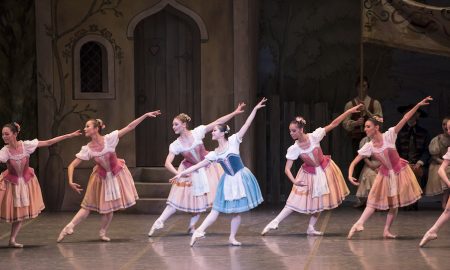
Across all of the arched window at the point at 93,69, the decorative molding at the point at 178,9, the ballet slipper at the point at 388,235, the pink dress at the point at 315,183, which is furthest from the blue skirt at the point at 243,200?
the arched window at the point at 93,69

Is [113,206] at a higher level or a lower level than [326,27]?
lower

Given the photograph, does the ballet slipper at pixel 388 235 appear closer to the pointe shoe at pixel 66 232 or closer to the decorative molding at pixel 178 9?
the pointe shoe at pixel 66 232

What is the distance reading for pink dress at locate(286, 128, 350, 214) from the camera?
39.1ft

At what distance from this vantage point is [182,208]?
12.2m

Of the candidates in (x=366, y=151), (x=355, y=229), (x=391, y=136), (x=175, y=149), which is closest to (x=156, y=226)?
(x=175, y=149)

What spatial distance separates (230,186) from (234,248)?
0.66 m

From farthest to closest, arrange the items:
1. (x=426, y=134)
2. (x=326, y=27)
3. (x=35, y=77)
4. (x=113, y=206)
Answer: (x=326, y=27)
(x=35, y=77)
(x=426, y=134)
(x=113, y=206)

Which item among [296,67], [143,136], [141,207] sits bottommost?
[141,207]

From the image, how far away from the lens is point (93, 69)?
611 inches

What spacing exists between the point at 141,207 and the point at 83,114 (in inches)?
68.4

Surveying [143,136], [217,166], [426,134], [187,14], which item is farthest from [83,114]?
[426,134]

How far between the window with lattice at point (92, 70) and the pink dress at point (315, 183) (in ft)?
14.5

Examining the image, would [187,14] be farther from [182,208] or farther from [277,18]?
[182,208]

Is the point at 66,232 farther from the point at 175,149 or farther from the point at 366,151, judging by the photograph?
the point at 366,151
